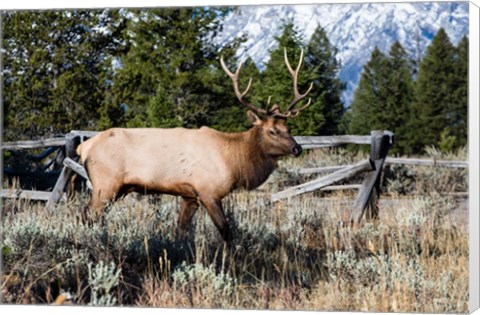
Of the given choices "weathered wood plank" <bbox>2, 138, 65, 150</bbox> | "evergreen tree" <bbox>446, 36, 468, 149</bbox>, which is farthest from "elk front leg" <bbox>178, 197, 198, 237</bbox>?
"evergreen tree" <bbox>446, 36, 468, 149</bbox>

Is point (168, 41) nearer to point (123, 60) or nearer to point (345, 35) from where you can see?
point (123, 60)

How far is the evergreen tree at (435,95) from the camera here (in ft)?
26.6

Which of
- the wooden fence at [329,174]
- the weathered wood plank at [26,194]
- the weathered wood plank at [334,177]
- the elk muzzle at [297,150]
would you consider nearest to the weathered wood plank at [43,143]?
the wooden fence at [329,174]

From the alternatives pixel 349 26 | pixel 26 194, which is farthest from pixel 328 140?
pixel 26 194

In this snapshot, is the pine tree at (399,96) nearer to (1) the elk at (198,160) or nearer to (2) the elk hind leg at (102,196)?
(1) the elk at (198,160)

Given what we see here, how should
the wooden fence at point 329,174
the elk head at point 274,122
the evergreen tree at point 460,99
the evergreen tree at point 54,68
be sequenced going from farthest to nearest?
1. the wooden fence at point 329,174
2. the evergreen tree at point 54,68
3. the elk head at point 274,122
4. the evergreen tree at point 460,99

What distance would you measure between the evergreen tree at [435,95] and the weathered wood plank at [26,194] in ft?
A: 10.3

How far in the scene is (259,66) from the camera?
9273 millimetres

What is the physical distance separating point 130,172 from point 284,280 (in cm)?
151

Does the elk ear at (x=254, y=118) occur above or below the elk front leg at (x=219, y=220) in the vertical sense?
above

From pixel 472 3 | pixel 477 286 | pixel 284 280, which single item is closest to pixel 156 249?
pixel 284 280

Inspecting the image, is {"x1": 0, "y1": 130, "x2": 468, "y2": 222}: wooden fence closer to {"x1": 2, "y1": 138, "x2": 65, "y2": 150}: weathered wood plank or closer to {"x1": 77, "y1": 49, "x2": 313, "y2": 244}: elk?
{"x1": 2, "y1": 138, "x2": 65, "y2": 150}: weathered wood plank

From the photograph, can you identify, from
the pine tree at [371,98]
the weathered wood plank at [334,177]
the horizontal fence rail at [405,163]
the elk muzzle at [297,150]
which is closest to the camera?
the elk muzzle at [297,150]

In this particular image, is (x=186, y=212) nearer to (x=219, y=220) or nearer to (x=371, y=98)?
(x=219, y=220)
